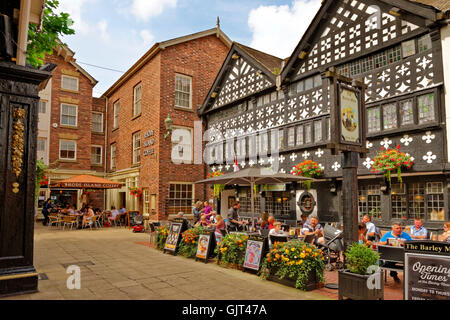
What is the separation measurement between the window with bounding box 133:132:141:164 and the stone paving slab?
9.91m

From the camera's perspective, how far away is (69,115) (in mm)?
23859

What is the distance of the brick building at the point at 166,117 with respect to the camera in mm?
17172

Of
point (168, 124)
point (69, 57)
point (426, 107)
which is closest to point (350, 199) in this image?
point (426, 107)

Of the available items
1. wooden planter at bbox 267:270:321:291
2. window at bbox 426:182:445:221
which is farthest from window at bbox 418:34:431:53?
wooden planter at bbox 267:270:321:291

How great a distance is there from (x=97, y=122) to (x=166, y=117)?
34.4 feet

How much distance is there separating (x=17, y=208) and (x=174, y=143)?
484 inches

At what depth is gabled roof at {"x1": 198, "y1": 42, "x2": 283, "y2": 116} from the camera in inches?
588

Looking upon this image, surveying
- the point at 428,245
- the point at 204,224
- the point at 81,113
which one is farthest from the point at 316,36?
the point at 81,113

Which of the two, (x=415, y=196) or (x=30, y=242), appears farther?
(x=415, y=196)

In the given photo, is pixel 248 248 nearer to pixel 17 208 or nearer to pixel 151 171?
pixel 17 208

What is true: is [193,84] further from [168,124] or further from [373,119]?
[373,119]

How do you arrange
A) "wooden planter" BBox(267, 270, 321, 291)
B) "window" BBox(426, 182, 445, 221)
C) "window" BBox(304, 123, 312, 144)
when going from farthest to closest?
1. "window" BBox(304, 123, 312, 144)
2. "window" BBox(426, 182, 445, 221)
3. "wooden planter" BBox(267, 270, 321, 291)

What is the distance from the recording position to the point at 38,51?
8312 mm

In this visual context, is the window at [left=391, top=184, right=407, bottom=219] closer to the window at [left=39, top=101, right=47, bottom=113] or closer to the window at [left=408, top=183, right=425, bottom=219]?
the window at [left=408, top=183, right=425, bottom=219]
